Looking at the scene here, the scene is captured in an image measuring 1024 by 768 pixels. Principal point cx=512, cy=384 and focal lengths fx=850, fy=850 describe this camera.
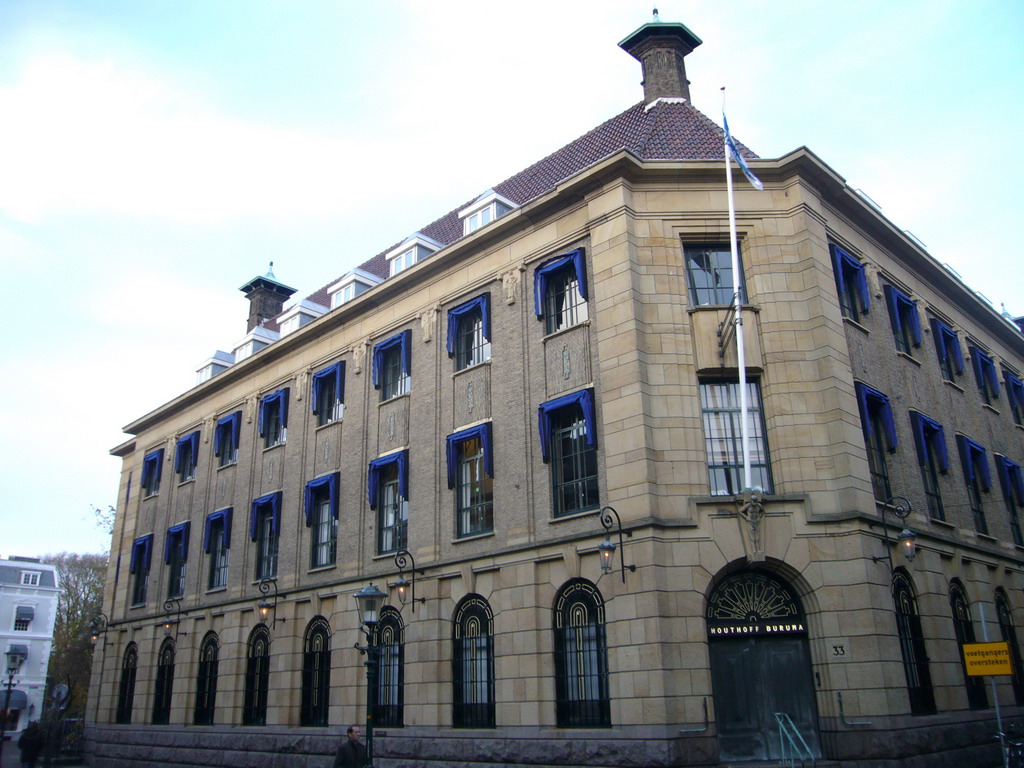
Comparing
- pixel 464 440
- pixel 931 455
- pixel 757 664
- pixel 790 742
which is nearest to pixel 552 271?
pixel 464 440

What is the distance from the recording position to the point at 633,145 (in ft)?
78.9

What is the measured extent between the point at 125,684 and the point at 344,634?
651 inches

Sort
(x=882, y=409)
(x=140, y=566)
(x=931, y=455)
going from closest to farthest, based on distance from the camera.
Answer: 1. (x=882, y=409)
2. (x=931, y=455)
3. (x=140, y=566)

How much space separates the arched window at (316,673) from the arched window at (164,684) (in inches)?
358

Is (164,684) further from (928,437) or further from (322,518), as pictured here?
(928,437)

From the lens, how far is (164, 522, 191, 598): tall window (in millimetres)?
35188

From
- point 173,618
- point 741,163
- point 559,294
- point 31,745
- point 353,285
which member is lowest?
point 31,745

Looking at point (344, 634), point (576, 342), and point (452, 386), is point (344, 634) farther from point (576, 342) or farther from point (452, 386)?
point (576, 342)

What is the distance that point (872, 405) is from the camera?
22312 millimetres

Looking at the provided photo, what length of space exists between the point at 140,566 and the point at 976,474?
1341 inches

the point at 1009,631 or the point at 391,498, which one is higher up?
the point at 391,498

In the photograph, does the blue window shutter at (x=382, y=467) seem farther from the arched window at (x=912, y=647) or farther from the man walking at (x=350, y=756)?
the arched window at (x=912, y=647)

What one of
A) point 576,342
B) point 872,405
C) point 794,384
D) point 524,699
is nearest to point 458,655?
point 524,699

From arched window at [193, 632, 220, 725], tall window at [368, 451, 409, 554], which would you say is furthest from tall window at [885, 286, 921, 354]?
arched window at [193, 632, 220, 725]
